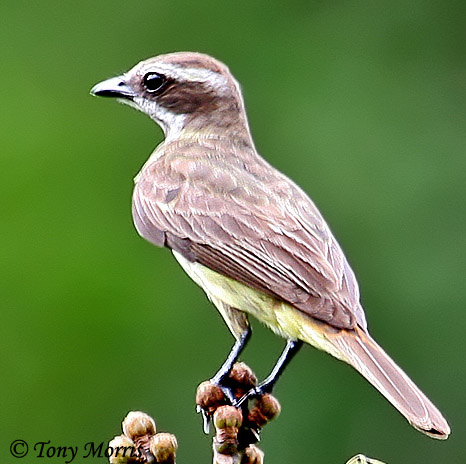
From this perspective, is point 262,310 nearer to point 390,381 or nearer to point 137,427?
point 390,381

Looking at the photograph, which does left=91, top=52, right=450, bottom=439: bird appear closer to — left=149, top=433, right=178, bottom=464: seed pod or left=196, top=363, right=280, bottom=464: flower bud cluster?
left=196, top=363, right=280, bottom=464: flower bud cluster

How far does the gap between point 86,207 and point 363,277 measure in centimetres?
211

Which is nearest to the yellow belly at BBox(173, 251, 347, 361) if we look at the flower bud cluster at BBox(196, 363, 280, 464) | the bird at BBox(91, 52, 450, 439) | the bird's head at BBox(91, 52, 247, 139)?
the bird at BBox(91, 52, 450, 439)

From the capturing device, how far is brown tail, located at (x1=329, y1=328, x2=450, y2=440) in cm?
557

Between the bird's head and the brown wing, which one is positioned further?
the bird's head

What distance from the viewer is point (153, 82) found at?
7.73 meters

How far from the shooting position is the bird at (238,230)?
6.20 m

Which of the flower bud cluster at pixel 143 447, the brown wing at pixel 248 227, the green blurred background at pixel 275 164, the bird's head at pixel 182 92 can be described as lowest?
the green blurred background at pixel 275 164

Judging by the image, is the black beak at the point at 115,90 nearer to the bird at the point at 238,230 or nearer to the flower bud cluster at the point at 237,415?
the bird at the point at 238,230


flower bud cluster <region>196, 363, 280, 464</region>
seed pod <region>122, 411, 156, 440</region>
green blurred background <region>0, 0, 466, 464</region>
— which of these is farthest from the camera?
green blurred background <region>0, 0, 466, 464</region>

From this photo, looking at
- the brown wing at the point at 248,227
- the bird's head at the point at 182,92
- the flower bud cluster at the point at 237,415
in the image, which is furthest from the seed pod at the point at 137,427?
the bird's head at the point at 182,92

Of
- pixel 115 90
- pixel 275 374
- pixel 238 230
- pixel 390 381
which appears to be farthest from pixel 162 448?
pixel 115 90

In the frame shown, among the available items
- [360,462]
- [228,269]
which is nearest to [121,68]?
[228,269]

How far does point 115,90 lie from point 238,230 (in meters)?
1.42
